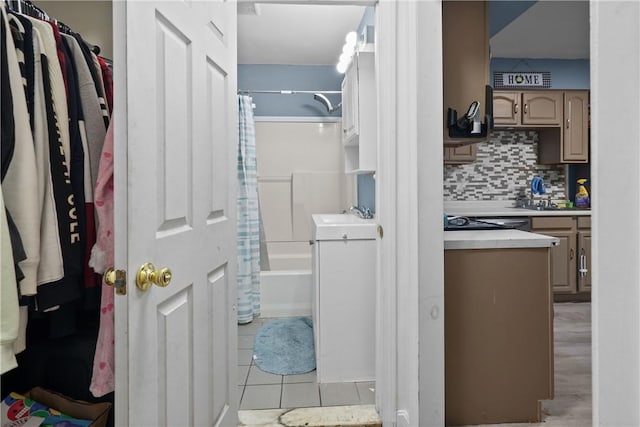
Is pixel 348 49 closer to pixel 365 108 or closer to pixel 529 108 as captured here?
pixel 365 108

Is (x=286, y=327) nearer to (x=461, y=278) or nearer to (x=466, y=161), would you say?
(x=461, y=278)

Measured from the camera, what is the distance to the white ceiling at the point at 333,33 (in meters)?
3.12

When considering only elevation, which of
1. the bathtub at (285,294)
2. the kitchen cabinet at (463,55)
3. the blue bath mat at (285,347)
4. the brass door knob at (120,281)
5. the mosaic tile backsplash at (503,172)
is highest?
the kitchen cabinet at (463,55)

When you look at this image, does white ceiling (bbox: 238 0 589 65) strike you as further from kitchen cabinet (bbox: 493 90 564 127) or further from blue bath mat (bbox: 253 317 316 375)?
blue bath mat (bbox: 253 317 316 375)

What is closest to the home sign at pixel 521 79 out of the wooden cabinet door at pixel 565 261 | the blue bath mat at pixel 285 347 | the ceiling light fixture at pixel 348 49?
the wooden cabinet door at pixel 565 261

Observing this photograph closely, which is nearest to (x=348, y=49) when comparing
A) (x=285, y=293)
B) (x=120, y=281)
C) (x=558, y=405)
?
(x=285, y=293)

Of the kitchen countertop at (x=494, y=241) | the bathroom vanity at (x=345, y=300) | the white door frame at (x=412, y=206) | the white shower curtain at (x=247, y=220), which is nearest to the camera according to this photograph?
the white door frame at (x=412, y=206)

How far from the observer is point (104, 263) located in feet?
3.93

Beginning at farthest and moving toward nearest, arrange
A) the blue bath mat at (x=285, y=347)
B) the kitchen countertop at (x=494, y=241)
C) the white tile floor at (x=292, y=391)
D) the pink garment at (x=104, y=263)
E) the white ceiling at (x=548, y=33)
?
the white ceiling at (x=548, y=33) → the blue bath mat at (x=285, y=347) → the white tile floor at (x=292, y=391) → the kitchen countertop at (x=494, y=241) → the pink garment at (x=104, y=263)

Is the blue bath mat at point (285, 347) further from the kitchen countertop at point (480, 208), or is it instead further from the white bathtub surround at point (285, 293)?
the kitchen countertop at point (480, 208)

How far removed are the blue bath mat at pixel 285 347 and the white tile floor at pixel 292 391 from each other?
75 millimetres

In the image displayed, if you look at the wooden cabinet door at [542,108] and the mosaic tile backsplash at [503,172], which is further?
the mosaic tile backsplash at [503,172]

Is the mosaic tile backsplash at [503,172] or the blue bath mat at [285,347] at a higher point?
the mosaic tile backsplash at [503,172]

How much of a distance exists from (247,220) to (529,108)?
10.0 ft
